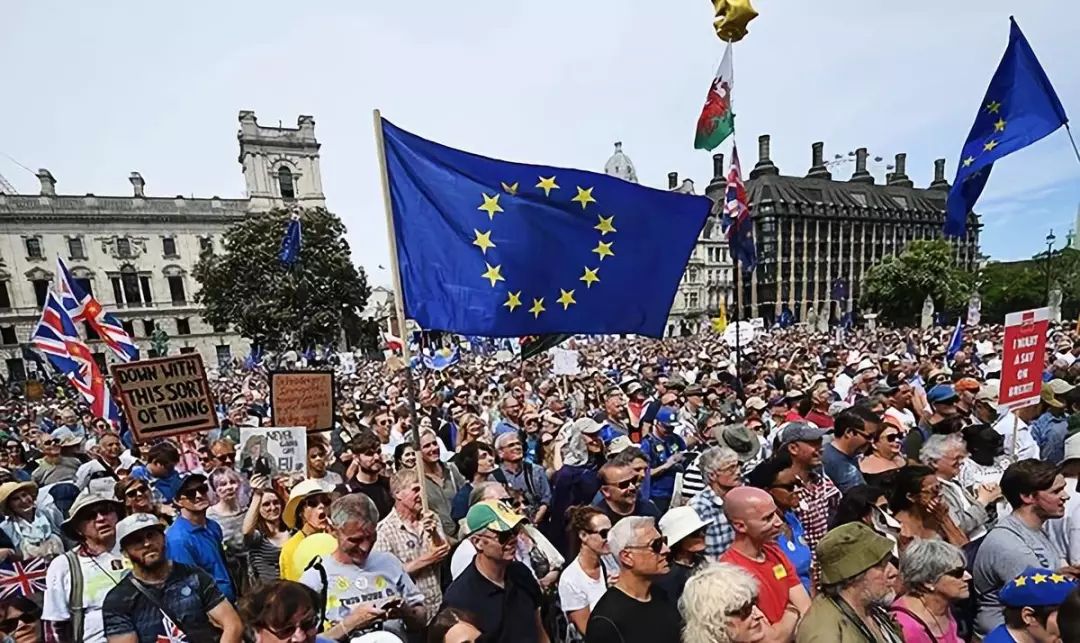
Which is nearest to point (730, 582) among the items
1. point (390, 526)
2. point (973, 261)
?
point (390, 526)

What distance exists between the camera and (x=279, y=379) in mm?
5902

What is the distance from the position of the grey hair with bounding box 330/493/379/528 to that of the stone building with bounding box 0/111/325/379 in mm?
56314

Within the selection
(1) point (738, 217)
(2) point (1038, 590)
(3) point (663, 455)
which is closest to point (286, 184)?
(1) point (738, 217)

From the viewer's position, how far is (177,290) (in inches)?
2212

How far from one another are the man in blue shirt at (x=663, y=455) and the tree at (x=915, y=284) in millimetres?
59799

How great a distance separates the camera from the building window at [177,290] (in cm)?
5597

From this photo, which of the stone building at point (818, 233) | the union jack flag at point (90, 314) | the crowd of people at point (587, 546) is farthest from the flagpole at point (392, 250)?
the stone building at point (818, 233)

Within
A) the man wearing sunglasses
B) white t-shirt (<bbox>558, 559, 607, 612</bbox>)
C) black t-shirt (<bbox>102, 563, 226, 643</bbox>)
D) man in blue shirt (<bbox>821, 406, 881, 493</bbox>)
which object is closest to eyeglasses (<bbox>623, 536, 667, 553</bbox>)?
the man wearing sunglasses

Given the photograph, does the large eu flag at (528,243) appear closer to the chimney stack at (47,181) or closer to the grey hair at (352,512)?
the grey hair at (352,512)

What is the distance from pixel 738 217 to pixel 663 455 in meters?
5.75

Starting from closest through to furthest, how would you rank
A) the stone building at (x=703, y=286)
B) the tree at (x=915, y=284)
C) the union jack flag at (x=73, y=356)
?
the union jack flag at (x=73, y=356) → the tree at (x=915, y=284) → the stone building at (x=703, y=286)

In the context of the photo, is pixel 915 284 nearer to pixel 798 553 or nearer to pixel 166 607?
pixel 798 553

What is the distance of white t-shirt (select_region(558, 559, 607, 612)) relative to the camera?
9.86 feet

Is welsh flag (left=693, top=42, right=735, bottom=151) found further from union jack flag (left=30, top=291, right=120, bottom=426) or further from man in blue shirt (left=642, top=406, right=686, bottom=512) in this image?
union jack flag (left=30, top=291, right=120, bottom=426)
